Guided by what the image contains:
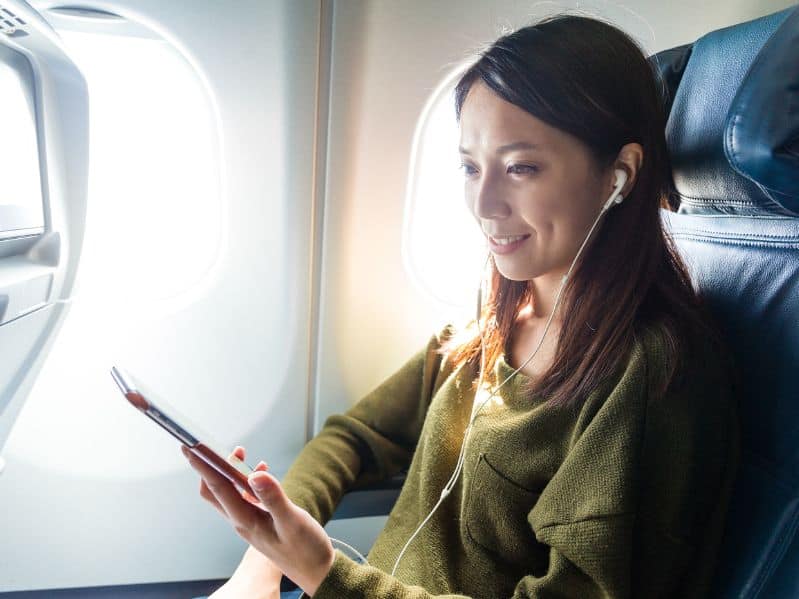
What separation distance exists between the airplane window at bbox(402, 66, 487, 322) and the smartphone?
764mm

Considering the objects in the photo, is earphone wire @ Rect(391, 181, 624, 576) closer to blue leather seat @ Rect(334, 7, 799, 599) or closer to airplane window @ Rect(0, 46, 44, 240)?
blue leather seat @ Rect(334, 7, 799, 599)

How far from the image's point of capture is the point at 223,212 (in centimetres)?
142

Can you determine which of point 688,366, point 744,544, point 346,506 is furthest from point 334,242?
point 744,544

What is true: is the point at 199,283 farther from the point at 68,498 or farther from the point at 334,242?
the point at 68,498

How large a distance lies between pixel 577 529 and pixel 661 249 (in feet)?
1.50

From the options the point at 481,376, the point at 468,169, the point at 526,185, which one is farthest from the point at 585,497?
the point at 468,169

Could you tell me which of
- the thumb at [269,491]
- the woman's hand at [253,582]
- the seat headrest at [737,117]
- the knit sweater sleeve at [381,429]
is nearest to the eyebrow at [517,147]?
the seat headrest at [737,117]

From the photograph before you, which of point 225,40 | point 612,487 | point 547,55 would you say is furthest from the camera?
point 225,40

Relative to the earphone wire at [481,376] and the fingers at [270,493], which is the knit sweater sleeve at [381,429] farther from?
the fingers at [270,493]

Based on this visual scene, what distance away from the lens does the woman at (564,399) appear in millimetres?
863

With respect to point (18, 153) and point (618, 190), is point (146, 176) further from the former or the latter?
point (618, 190)

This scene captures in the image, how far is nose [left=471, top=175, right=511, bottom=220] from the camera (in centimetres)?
103

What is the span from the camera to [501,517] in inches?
39.9

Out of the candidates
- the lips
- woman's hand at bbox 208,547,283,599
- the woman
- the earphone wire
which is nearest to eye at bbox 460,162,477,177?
the woman
